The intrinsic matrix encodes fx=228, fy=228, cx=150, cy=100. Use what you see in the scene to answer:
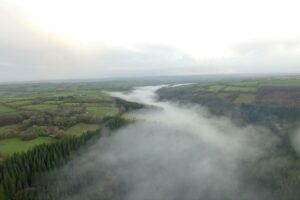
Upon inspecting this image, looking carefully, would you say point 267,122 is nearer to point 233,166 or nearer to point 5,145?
point 233,166

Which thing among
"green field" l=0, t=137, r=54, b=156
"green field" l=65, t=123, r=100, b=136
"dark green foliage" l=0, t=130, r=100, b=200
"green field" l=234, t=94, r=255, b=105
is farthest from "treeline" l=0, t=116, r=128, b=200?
"green field" l=234, t=94, r=255, b=105

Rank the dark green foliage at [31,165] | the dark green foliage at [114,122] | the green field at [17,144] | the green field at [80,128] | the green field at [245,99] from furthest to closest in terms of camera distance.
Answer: the green field at [245,99]
the dark green foliage at [114,122]
the green field at [80,128]
the green field at [17,144]
the dark green foliage at [31,165]

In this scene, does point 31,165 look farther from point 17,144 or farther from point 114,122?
point 114,122

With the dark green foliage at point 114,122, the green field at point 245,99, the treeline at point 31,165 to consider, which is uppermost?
the green field at point 245,99

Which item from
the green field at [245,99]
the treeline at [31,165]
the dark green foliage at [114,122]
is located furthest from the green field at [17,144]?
the green field at [245,99]

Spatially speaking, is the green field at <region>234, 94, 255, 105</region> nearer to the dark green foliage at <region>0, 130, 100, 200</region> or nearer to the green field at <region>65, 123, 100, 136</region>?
the green field at <region>65, 123, 100, 136</region>

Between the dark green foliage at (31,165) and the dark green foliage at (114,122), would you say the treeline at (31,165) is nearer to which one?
the dark green foliage at (31,165)
